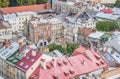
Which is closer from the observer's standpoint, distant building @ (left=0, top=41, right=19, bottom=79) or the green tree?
distant building @ (left=0, top=41, right=19, bottom=79)

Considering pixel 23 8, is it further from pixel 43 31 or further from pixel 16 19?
pixel 43 31

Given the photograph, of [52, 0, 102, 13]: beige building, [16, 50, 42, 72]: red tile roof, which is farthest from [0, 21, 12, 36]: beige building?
[16, 50, 42, 72]: red tile roof

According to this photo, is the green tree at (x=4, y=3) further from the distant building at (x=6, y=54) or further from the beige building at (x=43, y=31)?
the distant building at (x=6, y=54)

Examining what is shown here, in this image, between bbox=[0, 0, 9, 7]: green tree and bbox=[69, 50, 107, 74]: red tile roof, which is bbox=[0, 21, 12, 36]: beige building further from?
bbox=[69, 50, 107, 74]: red tile roof

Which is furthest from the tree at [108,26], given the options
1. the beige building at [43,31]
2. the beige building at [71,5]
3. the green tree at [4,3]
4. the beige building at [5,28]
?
the green tree at [4,3]

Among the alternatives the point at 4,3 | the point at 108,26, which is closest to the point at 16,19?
the point at 4,3
